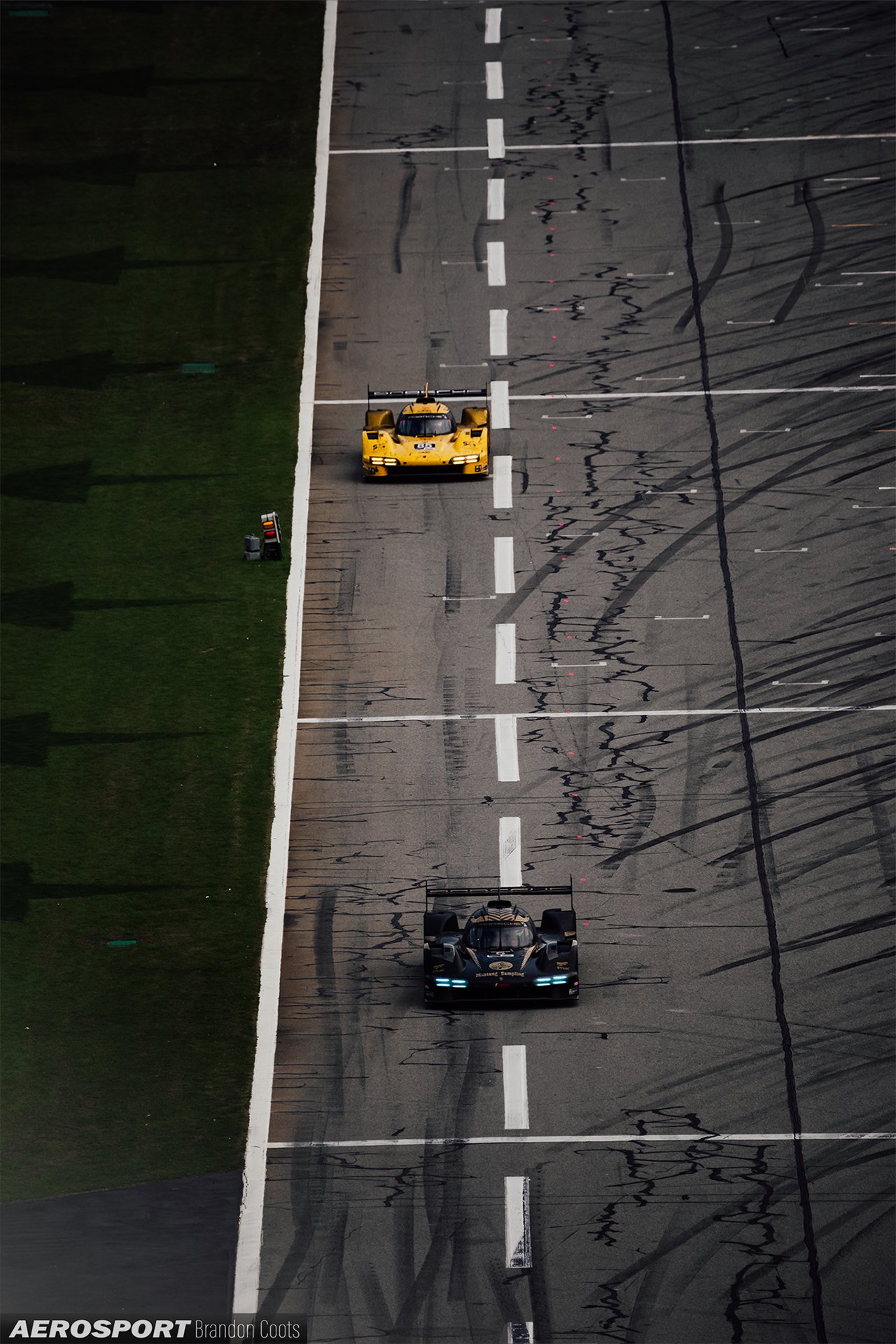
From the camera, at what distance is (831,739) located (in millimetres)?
40844

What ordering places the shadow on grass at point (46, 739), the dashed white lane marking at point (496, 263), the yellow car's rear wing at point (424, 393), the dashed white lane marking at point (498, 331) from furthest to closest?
the dashed white lane marking at point (496, 263)
the dashed white lane marking at point (498, 331)
the yellow car's rear wing at point (424, 393)
the shadow on grass at point (46, 739)

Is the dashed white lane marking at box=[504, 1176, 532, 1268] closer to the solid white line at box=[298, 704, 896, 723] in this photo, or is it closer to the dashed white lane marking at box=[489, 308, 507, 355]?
the solid white line at box=[298, 704, 896, 723]

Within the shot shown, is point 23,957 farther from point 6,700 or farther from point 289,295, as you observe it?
point 289,295

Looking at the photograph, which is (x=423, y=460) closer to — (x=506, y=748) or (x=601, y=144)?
(x=506, y=748)

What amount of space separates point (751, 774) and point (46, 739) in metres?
13.2

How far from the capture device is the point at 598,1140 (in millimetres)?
32250

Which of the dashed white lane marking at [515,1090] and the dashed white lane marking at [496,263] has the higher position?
the dashed white lane marking at [496,263]

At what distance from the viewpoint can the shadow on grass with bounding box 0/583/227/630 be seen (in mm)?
45562

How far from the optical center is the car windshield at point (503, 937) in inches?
1340

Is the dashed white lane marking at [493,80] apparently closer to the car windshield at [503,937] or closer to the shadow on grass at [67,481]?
the shadow on grass at [67,481]

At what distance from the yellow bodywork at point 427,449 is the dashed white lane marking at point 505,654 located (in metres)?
5.37

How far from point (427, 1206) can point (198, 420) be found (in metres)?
25.1

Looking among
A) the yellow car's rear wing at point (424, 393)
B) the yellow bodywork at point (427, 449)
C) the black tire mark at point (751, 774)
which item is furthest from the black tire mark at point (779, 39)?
the yellow bodywork at point (427, 449)

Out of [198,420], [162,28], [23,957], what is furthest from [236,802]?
[162,28]
